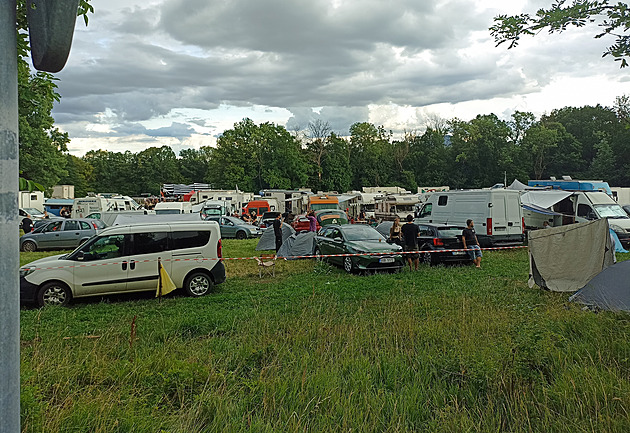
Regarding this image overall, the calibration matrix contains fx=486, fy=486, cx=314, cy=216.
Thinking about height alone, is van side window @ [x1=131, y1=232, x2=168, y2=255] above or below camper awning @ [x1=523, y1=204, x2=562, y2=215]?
below

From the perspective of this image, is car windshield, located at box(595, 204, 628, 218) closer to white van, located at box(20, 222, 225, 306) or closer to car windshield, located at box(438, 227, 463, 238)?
car windshield, located at box(438, 227, 463, 238)

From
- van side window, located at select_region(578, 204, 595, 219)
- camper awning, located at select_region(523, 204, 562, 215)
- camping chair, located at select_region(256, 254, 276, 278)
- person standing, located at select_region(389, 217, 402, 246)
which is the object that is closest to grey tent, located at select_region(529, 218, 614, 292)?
person standing, located at select_region(389, 217, 402, 246)

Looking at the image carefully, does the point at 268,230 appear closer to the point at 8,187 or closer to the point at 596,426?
the point at 596,426

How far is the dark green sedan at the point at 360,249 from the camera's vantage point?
44.2 feet

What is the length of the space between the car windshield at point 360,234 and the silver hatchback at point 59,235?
11728 millimetres

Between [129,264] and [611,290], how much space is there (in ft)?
30.6

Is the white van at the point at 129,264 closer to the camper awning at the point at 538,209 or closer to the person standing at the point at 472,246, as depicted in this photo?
the person standing at the point at 472,246

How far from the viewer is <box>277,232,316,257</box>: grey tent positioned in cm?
1745

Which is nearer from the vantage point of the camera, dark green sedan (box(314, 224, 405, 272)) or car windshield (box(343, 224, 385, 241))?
dark green sedan (box(314, 224, 405, 272))

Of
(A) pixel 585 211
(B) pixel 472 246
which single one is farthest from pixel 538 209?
(B) pixel 472 246

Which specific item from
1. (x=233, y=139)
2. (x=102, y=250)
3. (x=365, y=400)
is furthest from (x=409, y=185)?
(x=365, y=400)

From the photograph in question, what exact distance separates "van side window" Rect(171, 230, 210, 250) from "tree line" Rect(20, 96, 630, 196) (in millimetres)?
56555

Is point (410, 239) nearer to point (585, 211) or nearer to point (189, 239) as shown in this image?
point (189, 239)

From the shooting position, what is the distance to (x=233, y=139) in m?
71.2
